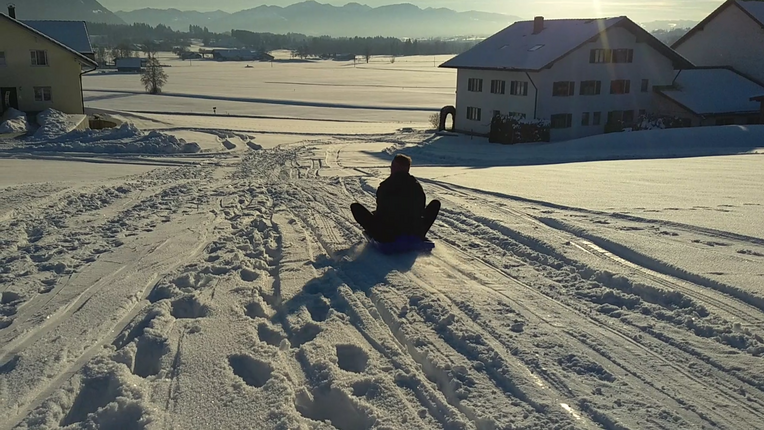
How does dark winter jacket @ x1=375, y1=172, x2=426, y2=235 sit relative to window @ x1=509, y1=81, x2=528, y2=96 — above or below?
below

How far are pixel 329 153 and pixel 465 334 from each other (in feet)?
55.2

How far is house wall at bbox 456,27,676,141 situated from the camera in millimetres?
30703

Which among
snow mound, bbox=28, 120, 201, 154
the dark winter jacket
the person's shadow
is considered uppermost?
the dark winter jacket

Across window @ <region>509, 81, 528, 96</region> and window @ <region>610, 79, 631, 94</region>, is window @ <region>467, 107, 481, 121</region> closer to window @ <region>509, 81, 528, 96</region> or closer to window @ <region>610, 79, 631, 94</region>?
window @ <region>509, 81, 528, 96</region>

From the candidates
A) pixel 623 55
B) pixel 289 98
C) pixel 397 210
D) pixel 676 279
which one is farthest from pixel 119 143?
pixel 289 98

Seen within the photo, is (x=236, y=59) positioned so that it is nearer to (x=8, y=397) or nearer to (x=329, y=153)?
(x=329, y=153)

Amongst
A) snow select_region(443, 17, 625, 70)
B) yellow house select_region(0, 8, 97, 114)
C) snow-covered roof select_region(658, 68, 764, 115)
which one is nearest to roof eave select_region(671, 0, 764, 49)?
Result: snow-covered roof select_region(658, 68, 764, 115)

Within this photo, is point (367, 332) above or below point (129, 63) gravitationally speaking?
below

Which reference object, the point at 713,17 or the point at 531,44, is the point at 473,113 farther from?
the point at 713,17

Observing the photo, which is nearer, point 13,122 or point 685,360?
point 685,360

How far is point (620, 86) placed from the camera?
1292 inches

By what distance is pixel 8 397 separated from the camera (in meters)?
4.21

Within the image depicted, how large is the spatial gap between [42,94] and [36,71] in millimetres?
1198

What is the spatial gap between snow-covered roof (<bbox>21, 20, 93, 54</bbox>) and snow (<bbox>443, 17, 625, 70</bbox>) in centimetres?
2303
